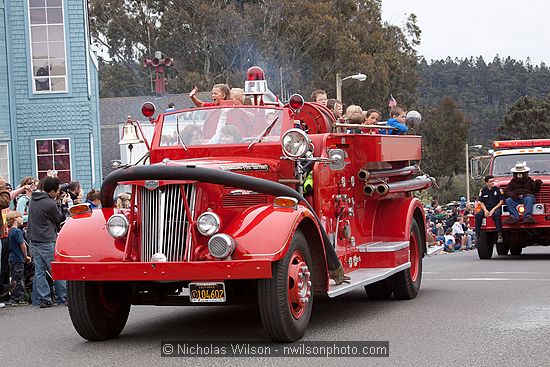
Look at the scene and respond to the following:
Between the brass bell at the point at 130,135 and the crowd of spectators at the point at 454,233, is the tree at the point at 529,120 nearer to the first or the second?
the crowd of spectators at the point at 454,233

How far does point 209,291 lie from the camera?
8.76 meters

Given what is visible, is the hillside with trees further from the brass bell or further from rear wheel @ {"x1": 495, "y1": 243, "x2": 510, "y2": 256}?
the brass bell

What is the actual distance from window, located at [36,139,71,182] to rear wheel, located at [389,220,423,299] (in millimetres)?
16538

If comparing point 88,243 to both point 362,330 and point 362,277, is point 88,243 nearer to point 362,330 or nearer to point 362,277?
point 362,330

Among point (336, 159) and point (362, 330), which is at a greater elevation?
point (336, 159)

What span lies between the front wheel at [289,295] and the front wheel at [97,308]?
5.43ft

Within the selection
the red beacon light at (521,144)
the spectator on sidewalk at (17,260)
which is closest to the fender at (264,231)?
the spectator on sidewalk at (17,260)

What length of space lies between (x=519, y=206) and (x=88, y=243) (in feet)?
43.3

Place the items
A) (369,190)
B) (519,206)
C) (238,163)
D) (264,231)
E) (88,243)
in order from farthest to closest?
(519,206) → (369,190) → (238,163) → (88,243) → (264,231)

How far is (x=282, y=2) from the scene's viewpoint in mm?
51594

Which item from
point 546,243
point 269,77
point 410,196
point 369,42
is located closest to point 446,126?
point 369,42

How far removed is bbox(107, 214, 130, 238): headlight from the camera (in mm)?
8969

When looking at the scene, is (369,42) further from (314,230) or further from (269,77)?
(314,230)

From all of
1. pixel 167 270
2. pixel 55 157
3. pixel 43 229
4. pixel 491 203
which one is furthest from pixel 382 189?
pixel 55 157
